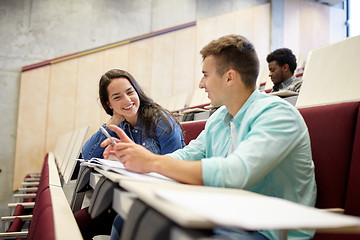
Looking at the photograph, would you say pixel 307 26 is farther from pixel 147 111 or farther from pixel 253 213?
pixel 253 213

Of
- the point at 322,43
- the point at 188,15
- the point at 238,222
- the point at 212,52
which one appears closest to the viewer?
the point at 238,222

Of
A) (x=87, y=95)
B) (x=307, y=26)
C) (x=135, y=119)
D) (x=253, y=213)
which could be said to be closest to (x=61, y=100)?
(x=87, y=95)

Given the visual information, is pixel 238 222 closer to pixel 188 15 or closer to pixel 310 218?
pixel 310 218

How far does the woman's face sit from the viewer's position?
1.98 ft

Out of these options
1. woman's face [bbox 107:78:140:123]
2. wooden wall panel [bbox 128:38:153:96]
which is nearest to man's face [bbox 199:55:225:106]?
woman's face [bbox 107:78:140:123]

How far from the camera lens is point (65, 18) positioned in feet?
6.43

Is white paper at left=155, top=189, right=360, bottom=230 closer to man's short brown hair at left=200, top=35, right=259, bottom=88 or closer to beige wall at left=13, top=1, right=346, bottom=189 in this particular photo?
man's short brown hair at left=200, top=35, right=259, bottom=88

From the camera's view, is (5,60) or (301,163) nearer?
(301,163)

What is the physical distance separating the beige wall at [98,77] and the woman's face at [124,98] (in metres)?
1.28

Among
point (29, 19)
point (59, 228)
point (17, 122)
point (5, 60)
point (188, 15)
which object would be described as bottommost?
point (59, 228)

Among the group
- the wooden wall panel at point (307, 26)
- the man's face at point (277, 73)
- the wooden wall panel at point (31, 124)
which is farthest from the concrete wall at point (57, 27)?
the man's face at point (277, 73)

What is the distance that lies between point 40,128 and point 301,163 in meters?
1.73

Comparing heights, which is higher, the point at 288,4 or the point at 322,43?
the point at 288,4

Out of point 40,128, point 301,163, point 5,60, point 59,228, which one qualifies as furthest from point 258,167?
point 5,60
